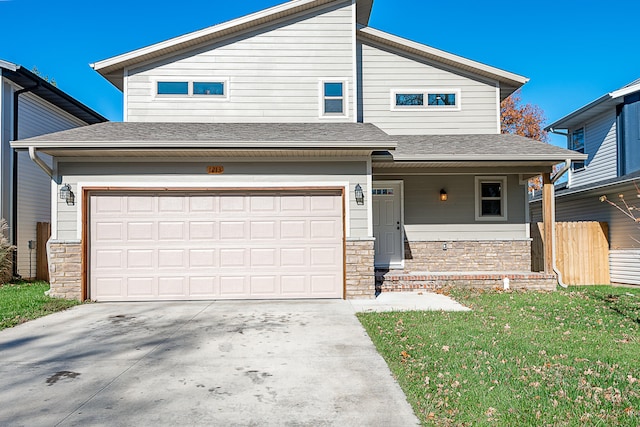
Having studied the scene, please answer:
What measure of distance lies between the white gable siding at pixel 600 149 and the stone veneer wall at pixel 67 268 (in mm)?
15066

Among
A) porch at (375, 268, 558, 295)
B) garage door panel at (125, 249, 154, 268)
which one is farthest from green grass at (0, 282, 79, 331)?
porch at (375, 268, 558, 295)

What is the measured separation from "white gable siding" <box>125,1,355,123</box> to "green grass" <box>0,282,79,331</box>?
4.53m

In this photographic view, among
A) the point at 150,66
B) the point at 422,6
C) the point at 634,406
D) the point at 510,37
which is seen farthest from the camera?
the point at 510,37

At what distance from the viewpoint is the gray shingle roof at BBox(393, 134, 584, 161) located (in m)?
9.58

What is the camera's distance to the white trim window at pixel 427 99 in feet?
38.7

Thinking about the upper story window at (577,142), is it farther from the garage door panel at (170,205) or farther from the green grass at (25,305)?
the green grass at (25,305)

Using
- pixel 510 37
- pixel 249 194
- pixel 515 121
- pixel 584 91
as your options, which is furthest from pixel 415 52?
pixel 584 91

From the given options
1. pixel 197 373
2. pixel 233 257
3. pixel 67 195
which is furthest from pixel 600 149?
pixel 67 195

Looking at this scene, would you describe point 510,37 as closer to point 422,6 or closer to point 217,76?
point 422,6

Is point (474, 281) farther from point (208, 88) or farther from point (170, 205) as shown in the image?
point (208, 88)

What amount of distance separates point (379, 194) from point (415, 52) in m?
3.87

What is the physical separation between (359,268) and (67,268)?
554cm

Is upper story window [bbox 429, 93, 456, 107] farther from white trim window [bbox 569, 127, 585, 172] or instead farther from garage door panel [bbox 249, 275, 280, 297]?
white trim window [bbox 569, 127, 585, 172]

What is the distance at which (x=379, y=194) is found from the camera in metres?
11.4
